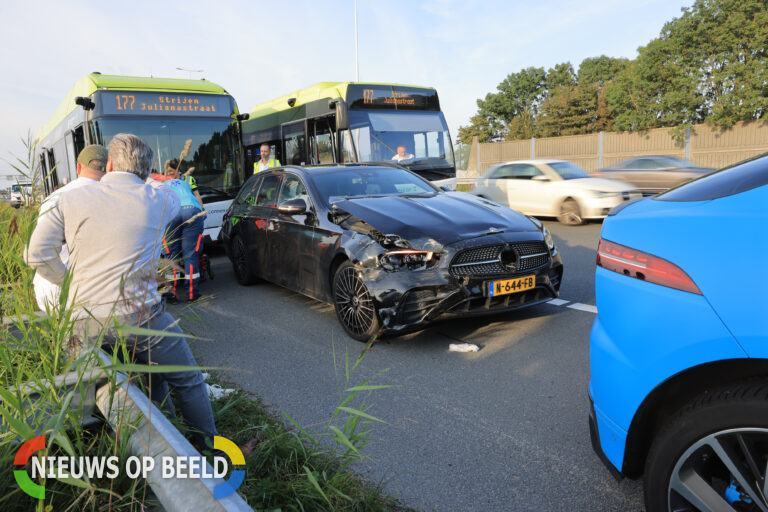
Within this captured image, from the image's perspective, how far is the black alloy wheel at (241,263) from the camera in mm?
7730

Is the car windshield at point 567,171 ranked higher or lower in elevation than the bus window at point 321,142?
lower

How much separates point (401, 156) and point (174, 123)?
4.65 meters

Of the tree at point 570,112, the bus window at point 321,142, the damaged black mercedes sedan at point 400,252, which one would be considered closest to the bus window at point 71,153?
the bus window at point 321,142

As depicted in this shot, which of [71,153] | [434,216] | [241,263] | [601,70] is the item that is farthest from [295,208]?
[601,70]

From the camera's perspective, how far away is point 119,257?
2.65m

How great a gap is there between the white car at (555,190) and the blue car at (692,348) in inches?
414

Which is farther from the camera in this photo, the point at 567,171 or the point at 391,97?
the point at 567,171

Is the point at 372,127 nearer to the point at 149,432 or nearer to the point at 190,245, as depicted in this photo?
the point at 190,245

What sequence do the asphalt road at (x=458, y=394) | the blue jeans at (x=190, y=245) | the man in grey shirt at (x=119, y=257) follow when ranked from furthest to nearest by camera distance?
the blue jeans at (x=190, y=245) < the asphalt road at (x=458, y=394) < the man in grey shirt at (x=119, y=257)

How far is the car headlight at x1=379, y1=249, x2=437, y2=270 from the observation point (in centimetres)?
477

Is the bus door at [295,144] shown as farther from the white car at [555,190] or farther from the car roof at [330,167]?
the car roof at [330,167]

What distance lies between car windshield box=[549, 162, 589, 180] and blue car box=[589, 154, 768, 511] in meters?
11.3

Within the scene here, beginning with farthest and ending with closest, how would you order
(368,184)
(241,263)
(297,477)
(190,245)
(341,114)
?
(341,114), (241,263), (190,245), (368,184), (297,477)

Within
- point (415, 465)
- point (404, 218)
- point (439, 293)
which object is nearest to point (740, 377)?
→ point (415, 465)
